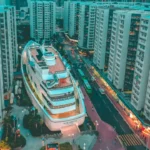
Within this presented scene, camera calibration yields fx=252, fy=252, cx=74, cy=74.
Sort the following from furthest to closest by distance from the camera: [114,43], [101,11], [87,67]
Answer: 1. [87,67]
2. [101,11]
3. [114,43]

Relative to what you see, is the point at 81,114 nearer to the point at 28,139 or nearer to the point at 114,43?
the point at 28,139

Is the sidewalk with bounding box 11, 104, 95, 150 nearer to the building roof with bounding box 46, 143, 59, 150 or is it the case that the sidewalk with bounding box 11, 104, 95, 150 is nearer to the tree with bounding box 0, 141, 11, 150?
the building roof with bounding box 46, 143, 59, 150

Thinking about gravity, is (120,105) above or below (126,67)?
below

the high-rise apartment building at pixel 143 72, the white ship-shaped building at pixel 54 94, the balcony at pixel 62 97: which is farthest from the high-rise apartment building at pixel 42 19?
the balcony at pixel 62 97

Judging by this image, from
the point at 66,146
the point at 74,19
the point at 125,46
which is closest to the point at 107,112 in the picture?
the point at 125,46

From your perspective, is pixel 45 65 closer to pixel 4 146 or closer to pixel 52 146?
pixel 52 146

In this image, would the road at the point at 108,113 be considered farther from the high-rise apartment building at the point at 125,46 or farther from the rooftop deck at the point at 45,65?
the rooftop deck at the point at 45,65

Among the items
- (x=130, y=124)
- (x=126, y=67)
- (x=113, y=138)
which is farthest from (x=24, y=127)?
(x=126, y=67)
